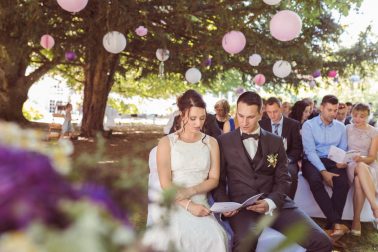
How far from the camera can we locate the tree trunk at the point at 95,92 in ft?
46.7

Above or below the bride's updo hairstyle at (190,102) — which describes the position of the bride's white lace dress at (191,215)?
below

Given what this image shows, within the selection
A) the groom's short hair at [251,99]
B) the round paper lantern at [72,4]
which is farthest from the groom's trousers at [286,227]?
the round paper lantern at [72,4]

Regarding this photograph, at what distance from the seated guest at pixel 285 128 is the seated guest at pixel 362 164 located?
0.70 meters

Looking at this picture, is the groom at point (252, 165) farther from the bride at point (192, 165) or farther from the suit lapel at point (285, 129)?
the suit lapel at point (285, 129)

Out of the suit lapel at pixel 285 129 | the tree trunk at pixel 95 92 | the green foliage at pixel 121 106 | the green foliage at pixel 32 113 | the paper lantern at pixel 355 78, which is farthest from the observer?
the green foliage at pixel 121 106

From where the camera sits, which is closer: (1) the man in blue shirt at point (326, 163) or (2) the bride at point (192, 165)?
(2) the bride at point (192, 165)

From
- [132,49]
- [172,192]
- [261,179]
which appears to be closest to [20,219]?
[172,192]

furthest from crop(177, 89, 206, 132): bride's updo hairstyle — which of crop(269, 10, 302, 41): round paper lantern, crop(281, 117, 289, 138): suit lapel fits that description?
crop(269, 10, 302, 41): round paper lantern

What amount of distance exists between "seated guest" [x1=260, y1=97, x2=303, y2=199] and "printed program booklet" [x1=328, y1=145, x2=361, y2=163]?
1.47 ft

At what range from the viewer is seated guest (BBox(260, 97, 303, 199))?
228 inches

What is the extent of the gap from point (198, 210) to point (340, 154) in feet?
9.26

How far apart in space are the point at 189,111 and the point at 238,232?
1.07 meters

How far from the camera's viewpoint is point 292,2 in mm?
8070

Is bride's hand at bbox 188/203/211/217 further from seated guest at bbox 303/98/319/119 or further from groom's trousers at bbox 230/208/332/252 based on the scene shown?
seated guest at bbox 303/98/319/119
